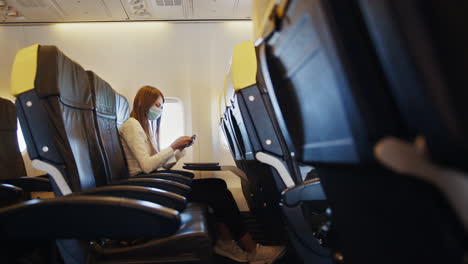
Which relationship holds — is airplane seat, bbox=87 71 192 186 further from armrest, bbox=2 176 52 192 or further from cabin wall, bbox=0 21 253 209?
cabin wall, bbox=0 21 253 209

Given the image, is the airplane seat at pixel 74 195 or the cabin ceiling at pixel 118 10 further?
the cabin ceiling at pixel 118 10

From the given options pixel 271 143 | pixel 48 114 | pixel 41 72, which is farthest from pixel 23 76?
pixel 271 143

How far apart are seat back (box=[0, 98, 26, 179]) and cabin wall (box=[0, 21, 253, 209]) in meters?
1.62

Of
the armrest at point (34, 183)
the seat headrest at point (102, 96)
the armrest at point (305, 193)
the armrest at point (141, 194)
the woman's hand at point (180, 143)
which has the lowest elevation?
the armrest at point (305, 193)

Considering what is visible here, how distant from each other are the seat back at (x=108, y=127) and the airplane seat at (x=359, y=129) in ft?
5.92

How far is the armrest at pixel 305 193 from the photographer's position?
106 cm

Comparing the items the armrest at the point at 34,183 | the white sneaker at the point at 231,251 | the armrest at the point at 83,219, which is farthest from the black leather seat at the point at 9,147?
the armrest at the point at 83,219

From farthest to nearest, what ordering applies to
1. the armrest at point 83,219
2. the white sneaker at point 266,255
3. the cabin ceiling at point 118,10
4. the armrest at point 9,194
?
1. the cabin ceiling at point 118,10
2. the white sneaker at point 266,255
3. the armrest at point 9,194
4. the armrest at point 83,219

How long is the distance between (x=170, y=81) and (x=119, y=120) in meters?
1.92

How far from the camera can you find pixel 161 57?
15.4 feet

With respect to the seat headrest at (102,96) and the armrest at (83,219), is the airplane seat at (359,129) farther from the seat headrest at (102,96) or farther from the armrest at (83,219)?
the seat headrest at (102,96)

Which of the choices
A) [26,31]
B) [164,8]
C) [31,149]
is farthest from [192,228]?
[26,31]

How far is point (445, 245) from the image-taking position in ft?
1.23

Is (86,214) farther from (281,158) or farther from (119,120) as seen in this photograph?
(119,120)
